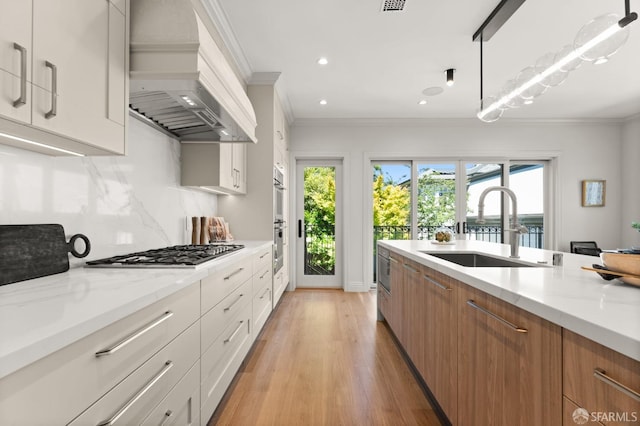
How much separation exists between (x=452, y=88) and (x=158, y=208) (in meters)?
3.59

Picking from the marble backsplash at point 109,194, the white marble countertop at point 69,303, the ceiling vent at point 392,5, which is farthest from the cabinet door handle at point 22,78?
the ceiling vent at point 392,5

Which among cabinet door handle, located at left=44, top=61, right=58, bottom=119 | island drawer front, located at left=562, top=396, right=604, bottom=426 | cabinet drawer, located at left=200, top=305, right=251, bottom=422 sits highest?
cabinet door handle, located at left=44, top=61, right=58, bottom=119

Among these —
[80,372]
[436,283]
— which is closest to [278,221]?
[436,283]

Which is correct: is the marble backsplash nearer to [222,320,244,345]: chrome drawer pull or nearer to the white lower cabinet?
the white lower cabinet

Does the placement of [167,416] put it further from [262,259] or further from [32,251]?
[262,259]

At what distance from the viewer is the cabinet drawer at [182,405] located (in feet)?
3.61

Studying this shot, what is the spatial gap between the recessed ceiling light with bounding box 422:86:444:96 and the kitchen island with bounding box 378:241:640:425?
2.74 metres

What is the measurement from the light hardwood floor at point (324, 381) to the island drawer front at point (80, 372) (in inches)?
39.2

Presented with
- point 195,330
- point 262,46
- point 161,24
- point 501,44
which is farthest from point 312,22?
point 195,330

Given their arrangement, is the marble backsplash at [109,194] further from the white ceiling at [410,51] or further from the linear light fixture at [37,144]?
the white ceiling at [410,51]

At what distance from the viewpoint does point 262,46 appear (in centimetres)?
301

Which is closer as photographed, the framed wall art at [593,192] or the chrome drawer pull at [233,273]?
the chrome drawer pull at [233,273]

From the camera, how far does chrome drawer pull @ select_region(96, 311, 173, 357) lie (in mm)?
822

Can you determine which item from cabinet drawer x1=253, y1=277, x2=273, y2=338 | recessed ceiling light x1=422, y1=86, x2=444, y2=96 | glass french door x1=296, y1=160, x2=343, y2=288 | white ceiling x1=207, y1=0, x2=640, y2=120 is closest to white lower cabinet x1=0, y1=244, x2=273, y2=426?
cabinet drawer x1=253, y1=277, x2=273, y2=338
